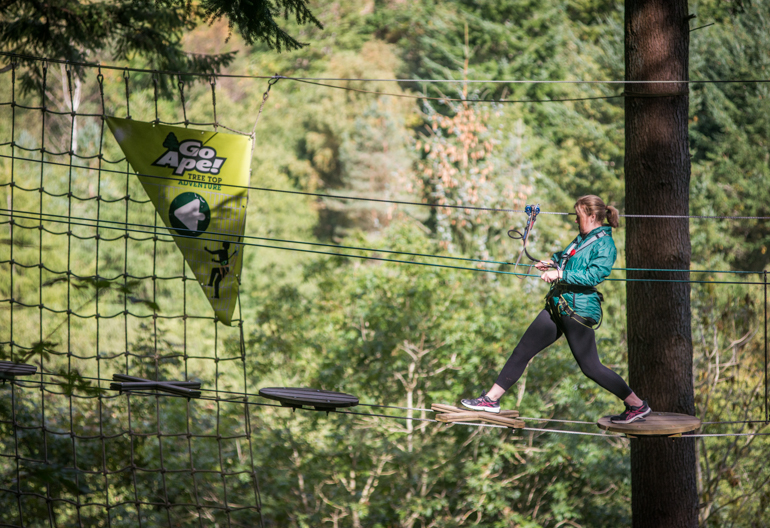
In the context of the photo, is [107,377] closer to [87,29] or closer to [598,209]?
[87,29]

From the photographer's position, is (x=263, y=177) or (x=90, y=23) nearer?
(x=90, y=23)

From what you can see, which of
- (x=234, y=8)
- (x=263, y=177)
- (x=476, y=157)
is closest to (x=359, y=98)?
(x=263, y=177)

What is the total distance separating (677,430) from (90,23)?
4.83 meters

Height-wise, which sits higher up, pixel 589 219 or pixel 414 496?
pixel 589 219

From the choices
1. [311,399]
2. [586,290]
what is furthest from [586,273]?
[311,399]

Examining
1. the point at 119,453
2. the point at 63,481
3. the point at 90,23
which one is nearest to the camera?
the point at 63,481

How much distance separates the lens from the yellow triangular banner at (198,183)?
12.2 ft

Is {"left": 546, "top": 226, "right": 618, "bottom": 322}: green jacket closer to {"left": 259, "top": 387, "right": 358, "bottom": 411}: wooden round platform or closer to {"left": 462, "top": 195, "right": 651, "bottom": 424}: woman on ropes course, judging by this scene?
{"left": 462, "top": 195, "right": 651, "bottom": 424}: woman on ropes course

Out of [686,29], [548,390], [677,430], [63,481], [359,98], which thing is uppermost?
[359,98]

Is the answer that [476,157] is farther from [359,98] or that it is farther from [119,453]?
[359,98]

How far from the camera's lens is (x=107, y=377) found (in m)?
9.77

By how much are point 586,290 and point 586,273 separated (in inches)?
5.3

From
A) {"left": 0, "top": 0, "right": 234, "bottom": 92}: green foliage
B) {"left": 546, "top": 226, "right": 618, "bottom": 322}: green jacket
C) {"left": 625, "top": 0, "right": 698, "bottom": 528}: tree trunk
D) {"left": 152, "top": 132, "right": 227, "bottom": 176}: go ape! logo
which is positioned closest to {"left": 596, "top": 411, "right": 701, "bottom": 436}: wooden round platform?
{"left": 625, "top": 0, "right": 698, "bottom": 528}: tree trunk

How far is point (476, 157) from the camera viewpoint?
1328 centimetres
